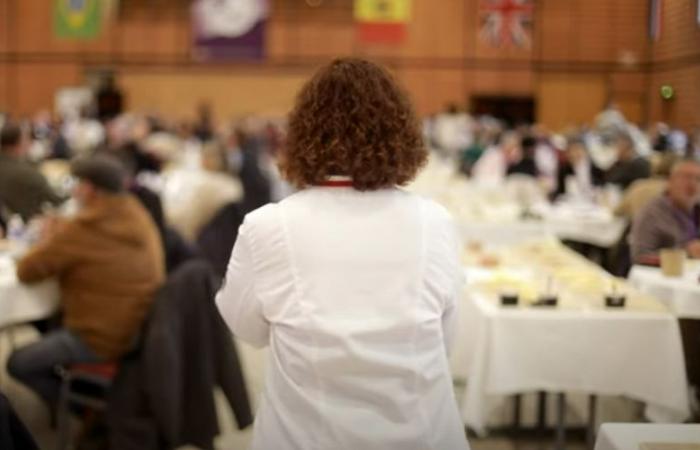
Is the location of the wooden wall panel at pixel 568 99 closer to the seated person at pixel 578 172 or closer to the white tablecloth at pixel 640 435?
the seated person at pixel 578 172

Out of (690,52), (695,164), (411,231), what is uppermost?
(690,52)

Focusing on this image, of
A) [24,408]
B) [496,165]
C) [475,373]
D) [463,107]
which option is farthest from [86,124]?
[475,373]

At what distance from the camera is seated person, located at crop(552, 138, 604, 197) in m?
9.48

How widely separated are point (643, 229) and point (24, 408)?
327 centimetres

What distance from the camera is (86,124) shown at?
17094mm

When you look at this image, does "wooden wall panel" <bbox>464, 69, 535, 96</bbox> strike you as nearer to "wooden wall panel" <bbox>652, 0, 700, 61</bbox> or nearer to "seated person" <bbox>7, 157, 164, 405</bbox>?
"seated person" <bbox>7, 157, 164, 405</bbox>

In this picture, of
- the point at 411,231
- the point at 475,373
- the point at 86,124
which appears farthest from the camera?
the point at 86,124

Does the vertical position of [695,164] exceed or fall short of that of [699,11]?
it falls short

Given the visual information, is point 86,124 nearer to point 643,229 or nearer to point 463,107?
point 463,107

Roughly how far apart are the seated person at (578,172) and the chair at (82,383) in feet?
19.7

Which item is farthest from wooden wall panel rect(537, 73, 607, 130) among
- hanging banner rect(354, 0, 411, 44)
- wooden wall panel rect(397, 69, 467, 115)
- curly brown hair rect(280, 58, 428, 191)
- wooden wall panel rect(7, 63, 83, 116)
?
curly brown hair rect(280, 58, 428, 191)

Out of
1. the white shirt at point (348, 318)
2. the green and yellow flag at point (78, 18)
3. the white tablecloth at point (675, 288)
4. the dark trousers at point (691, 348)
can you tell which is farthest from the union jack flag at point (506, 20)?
the white shirt at point (348, 318)

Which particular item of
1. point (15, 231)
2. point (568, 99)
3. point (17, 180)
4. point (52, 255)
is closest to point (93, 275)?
point (52, 255)

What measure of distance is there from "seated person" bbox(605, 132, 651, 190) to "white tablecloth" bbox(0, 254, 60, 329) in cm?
503
